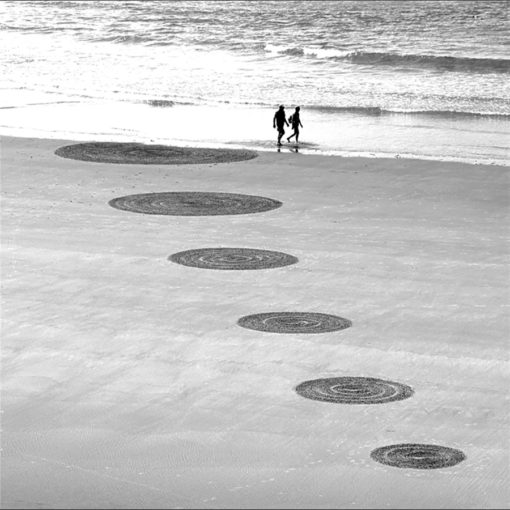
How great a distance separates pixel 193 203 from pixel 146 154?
617 centimetres

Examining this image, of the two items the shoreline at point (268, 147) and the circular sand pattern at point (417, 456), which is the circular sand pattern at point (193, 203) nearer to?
the shoreline at point (268, 147)

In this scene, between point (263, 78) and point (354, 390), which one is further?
point (263, 78)

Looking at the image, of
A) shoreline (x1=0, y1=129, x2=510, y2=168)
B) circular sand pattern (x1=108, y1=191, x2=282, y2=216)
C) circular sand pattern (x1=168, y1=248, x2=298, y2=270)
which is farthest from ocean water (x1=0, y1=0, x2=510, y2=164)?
circular sand pattern (x1=168, y1=248, x2=298, y2=270)

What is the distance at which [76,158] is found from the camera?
96.8 ft

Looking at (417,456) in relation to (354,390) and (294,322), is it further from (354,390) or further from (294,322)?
(294,322)

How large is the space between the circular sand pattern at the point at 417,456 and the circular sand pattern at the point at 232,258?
7.30 metres

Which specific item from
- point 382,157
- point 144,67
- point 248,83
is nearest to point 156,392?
point 382,157

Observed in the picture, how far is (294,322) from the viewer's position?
667 inches

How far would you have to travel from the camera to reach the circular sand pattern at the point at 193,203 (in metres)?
23.9

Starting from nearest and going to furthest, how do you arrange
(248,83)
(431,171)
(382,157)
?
(431,171) < (382,157) < (248,83)

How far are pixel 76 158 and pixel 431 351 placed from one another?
1505cm

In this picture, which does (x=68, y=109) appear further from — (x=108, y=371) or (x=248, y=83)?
(x=108, y=371)

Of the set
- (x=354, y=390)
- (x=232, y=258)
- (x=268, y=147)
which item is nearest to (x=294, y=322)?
(x=354, y=390)

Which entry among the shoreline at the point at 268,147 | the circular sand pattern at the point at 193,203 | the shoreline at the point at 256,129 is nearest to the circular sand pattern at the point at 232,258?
the circular sand pattern at the point at 193,203
